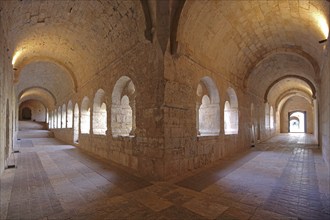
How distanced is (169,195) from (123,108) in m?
4.65

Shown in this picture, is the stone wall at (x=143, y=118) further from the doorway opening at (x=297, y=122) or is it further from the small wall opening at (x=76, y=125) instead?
the doorway opening at (x=297, y=122)

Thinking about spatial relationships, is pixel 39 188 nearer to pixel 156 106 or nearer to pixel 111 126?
pixel 156 106

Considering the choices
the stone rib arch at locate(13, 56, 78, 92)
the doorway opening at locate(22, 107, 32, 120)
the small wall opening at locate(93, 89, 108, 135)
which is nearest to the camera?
the small wall opening at locate(93, 89, 108, 135)

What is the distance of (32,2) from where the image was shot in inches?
203

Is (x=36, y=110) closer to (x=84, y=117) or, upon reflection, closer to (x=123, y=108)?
(x=84, y=117)

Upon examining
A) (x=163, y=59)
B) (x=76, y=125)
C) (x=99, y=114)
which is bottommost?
(x=76, y=125)

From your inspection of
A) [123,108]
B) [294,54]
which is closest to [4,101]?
[123,108]

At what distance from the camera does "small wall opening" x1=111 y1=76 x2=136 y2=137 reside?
721 centimetres

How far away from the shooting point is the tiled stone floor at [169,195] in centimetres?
282

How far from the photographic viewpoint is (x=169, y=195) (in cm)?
355

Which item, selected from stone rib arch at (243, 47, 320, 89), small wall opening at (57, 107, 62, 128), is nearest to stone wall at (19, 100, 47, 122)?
small wall opening at (57, 107, 62, 128)

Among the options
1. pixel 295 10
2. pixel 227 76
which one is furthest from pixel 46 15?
pixel 295 10

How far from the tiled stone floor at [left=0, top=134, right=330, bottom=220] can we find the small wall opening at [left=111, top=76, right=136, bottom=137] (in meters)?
2.27

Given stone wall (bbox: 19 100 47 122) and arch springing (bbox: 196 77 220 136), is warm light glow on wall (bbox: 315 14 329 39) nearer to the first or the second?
arch springing (bbox: 196 77 220 136)
